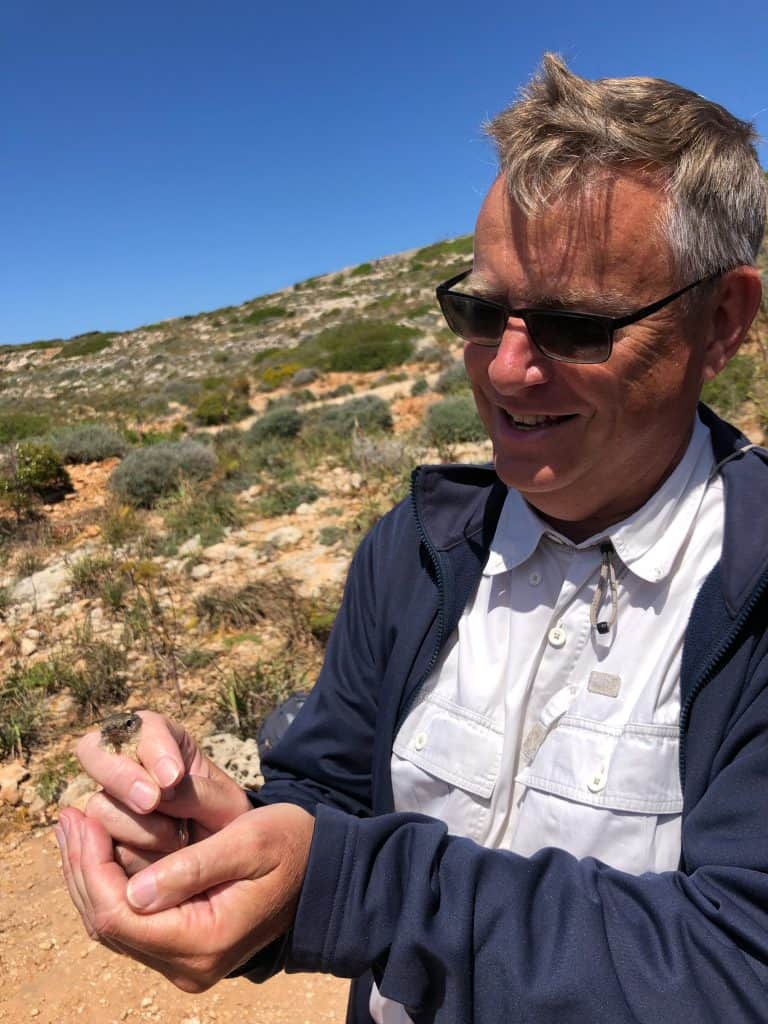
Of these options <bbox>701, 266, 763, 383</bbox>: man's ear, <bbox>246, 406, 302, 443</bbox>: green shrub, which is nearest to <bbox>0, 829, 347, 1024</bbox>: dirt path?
<bbox>701, 266, 763, 383</bbox>: man's ear

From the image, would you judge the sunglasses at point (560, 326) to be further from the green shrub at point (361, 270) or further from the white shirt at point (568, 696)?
the green shrub at point (361, 270)

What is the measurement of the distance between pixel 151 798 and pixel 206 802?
116 millimetres

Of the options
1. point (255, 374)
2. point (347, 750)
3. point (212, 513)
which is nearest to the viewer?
point (347, 750)

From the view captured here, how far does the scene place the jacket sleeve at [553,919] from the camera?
86 centimetres

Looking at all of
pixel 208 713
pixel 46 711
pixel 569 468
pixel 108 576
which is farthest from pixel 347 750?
pixel 108 576

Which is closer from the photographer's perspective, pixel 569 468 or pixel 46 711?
pixel 569 468

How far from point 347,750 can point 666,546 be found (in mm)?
744

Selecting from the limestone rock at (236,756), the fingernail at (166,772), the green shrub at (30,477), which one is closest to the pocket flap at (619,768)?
the fingernail at (166,772)

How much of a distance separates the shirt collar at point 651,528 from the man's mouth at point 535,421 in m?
0.15

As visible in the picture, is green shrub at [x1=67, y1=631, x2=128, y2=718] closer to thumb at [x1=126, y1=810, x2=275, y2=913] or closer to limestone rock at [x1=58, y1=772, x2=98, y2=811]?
limestone rock at [x1=58, y1=772, x2=98, y2=811]

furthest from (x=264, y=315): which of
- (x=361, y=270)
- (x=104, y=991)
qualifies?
(x=104, y=991)

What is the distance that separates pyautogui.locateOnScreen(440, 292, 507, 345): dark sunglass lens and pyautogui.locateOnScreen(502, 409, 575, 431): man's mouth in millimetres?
145

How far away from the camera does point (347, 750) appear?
1455 millimetres

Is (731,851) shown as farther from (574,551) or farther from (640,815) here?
(574,551)
